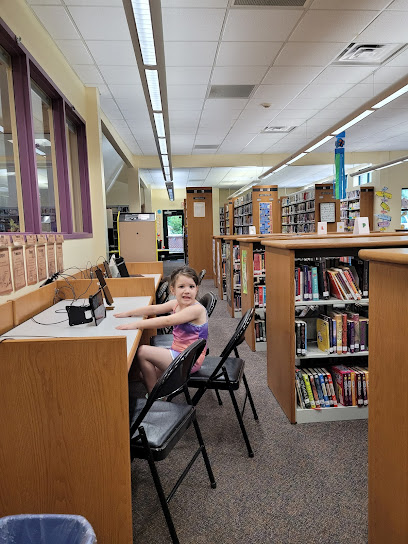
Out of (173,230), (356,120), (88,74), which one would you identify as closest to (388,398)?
(356,120)

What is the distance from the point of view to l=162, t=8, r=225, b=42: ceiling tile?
3.54m

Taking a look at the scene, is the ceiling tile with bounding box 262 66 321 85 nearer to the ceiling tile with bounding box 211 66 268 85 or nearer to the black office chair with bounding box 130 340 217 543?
the ceiling tile with bounding box 211 66 268 85

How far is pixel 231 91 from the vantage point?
5746mm

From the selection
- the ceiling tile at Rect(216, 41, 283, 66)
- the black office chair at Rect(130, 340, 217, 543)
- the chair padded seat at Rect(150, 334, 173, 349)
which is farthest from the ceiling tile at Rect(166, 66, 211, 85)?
the black office chair at Rect(130, 340, 217, 543)

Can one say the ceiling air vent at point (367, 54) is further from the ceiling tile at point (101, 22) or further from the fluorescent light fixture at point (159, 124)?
the ceiling tile at point (101, 22)

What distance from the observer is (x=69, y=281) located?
3.38 metres

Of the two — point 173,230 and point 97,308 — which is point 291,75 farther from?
point 173,230

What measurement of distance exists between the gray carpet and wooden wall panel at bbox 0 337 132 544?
34cm

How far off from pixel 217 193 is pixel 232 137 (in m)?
9.42

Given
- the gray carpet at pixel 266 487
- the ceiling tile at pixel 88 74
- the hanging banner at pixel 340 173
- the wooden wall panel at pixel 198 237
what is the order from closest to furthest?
the gray carpet at pixel 266 487 → the ceiling tile at pixel 88 74 → the hanging banner at pixel 340 173 → the wooden wall panel at pixel 198 237

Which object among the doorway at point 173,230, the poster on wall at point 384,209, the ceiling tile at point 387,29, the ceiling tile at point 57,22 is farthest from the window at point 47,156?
the doorway at point 173,230

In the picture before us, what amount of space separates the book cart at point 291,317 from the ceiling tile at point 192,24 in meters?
2.25

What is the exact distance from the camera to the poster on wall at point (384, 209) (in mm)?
11344

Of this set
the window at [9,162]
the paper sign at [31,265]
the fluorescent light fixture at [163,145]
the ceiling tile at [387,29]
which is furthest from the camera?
the fluorescent light fixture at [163,145]
